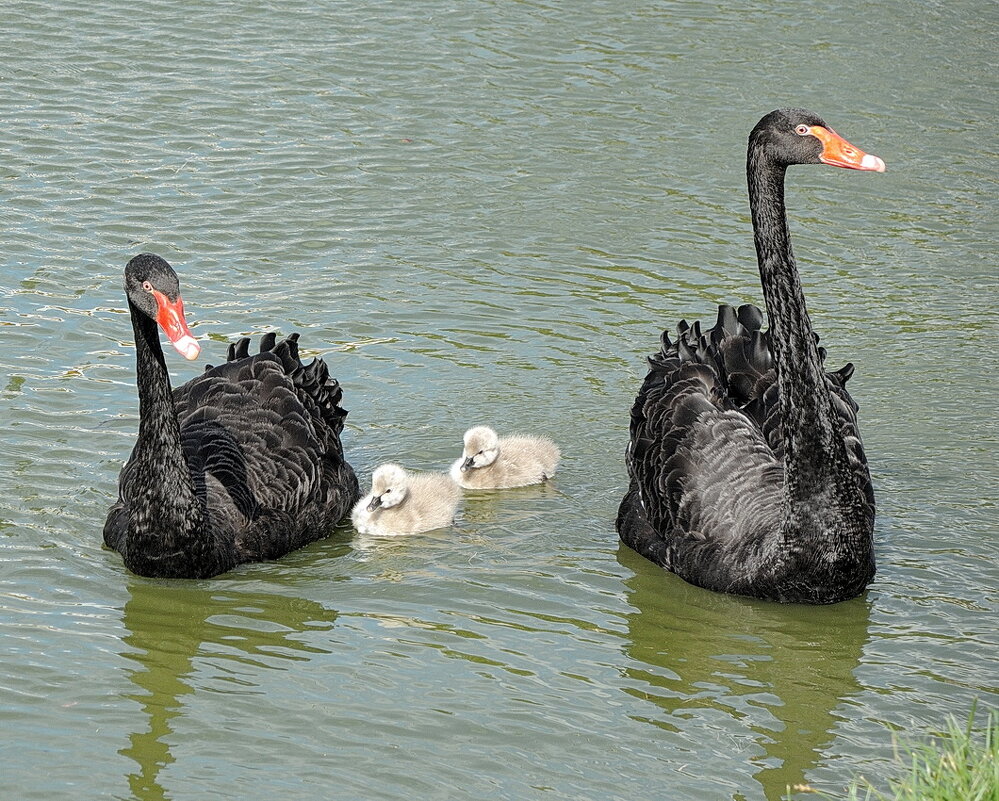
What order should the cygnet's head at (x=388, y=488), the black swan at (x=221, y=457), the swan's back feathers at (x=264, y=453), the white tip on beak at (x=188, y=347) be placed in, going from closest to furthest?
the white tip on beak at (x=188, y=347), the black swan at (x=221, y=457), the swan's back feathers at (x=264, y=453), the cygnet's head at (x=388, y=488)

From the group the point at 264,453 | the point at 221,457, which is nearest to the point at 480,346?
the point at 264,453

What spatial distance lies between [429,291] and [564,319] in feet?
2.89

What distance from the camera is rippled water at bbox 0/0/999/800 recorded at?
5438 millimetres

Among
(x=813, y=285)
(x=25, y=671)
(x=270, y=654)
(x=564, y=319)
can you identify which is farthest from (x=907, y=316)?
(x=25, y=671)

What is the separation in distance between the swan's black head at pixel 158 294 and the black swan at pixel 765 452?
2.12 meters

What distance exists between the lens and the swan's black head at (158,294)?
20.3 ft

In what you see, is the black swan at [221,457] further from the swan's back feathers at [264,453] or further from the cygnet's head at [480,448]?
the cygnet's head at [480,448]

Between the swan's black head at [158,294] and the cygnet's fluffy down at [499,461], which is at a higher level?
the swan's black head at [158,294]

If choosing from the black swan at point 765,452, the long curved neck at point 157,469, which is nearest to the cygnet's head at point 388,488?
the long curved neck at point 157,469

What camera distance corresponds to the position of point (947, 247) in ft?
34.4

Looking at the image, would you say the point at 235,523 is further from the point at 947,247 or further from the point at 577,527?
the point at 947,247

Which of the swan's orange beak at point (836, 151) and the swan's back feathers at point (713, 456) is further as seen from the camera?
the swan's back feathers at point (713, 456)

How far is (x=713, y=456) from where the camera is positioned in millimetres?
6789

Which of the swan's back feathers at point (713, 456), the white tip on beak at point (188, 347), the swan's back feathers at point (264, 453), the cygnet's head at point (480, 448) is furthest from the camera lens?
the cygnet's head at point (480, 448)
